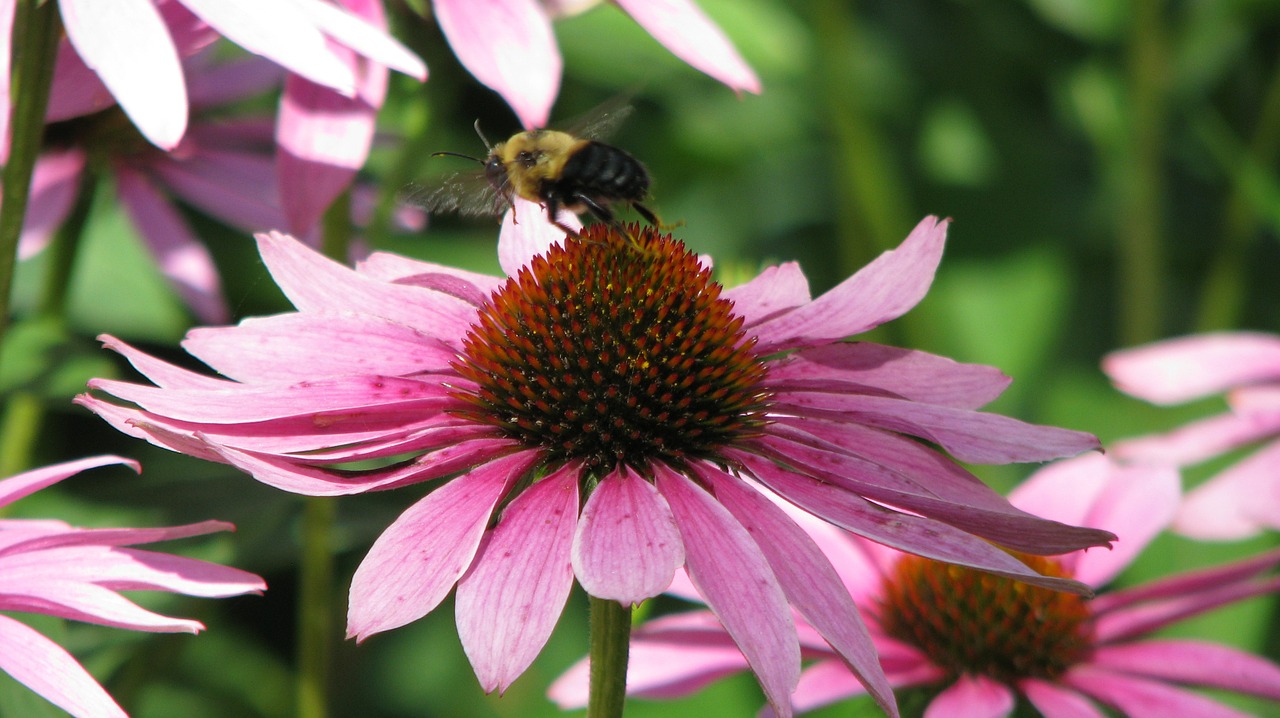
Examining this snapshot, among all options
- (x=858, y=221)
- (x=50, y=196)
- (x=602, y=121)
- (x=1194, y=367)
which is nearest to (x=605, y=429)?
(x=602, y=121)

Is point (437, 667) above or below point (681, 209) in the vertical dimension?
below

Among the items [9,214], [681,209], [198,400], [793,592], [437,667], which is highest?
[681,209]

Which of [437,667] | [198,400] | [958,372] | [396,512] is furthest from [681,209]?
[198,400]

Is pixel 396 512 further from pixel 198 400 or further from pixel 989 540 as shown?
pixel 989 540

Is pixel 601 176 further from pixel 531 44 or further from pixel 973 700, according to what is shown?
pixel 973 700

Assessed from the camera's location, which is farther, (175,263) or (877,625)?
(175,263)

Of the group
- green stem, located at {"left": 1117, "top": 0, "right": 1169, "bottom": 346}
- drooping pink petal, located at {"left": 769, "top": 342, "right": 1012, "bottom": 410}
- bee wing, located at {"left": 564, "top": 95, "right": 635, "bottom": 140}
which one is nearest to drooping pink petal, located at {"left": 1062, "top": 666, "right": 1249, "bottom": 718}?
drooping pink petal, located at {"left": 769, "top": 342, "right": 1012, "bottom": 410}

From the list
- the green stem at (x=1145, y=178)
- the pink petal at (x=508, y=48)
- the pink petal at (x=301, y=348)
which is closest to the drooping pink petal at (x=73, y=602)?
the pink petal at (x=301, y=348)
